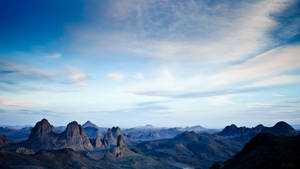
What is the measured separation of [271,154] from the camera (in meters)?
51.4

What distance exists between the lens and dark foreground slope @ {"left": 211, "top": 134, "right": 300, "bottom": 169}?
43847 mm

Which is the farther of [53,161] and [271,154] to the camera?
[53,161]

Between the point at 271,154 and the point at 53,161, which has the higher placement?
the point at 271,154

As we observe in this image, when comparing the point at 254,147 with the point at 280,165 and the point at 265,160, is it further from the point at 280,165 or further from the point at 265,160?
the point at 280,165

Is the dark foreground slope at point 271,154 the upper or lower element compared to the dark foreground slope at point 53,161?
upper

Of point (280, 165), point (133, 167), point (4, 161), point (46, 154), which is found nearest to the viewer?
point (280, 165)

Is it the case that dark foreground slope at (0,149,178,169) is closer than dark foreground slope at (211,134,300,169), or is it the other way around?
dark foreground slope at (211,134,300,169)

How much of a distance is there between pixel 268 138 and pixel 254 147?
4.55 metres

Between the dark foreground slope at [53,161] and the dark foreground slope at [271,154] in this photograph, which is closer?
→ the dark foreground slope at [271,154]

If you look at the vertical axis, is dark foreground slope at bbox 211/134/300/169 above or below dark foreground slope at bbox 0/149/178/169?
above

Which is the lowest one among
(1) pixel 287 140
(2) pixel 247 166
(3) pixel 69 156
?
(3) pixel 69 156

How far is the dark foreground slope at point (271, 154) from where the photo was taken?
43.8 m

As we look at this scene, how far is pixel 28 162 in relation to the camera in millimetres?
123500

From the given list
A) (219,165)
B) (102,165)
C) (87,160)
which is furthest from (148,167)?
(219,165)
